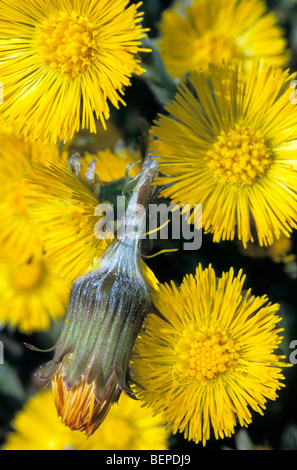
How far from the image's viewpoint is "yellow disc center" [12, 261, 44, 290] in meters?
1.55

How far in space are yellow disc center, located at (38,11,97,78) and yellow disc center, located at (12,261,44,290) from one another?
22.9 inches

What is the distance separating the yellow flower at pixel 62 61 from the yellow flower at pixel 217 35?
49 cm

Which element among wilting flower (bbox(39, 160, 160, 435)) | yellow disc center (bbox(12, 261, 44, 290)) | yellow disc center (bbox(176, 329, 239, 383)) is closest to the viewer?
wilting flower (bbox(39, 160, 160, 435))

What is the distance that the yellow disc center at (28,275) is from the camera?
5.09 ft

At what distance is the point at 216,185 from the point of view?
118 cm

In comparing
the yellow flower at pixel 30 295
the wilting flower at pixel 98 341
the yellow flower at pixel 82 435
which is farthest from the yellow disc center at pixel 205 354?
the yellow flower at pixel 30 295

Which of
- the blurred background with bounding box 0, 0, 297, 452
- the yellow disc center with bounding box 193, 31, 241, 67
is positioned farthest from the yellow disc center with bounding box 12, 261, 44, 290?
the yellow disc center with bounding box 193, 31, 241, 67

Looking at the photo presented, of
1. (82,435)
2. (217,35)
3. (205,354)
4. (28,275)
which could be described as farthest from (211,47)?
(82,435)

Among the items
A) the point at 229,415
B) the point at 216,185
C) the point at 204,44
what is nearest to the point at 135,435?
the point at 229,415

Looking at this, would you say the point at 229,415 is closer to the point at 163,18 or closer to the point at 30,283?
the point at 30,283

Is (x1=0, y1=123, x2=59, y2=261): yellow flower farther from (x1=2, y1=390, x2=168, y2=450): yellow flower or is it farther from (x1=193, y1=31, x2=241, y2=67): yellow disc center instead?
(x1=193, y1=31, x2=241, y2=67): yellow disc center

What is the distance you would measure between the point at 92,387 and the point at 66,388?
0.16 feet

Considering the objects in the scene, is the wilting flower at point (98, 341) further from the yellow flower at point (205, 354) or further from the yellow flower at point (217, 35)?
the yellow flower at point (217, 35)

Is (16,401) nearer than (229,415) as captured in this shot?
No
